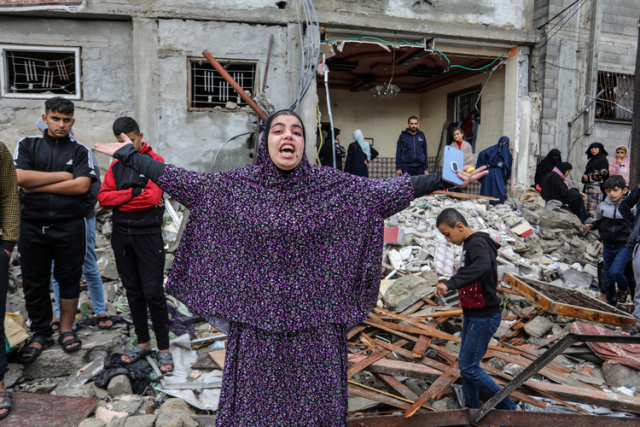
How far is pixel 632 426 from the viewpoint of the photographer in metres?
2.70

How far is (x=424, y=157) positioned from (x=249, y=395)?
7756 mm

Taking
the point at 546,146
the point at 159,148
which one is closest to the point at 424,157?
the point at 546,146

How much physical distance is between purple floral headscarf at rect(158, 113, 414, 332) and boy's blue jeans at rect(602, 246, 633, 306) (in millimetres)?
4762

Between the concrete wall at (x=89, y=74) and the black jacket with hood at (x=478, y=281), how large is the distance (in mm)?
6762

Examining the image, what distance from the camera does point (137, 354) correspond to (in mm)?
3586

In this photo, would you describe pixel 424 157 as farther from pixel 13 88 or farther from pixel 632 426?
pixel 13 88

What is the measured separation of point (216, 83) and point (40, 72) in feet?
9.94

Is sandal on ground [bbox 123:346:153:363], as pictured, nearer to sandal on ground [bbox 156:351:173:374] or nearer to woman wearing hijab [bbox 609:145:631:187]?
sandal on ground [bbox 156:351:173:374]

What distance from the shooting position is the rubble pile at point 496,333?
3385 millimetres

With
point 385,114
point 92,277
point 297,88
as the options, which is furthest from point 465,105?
point 92,277

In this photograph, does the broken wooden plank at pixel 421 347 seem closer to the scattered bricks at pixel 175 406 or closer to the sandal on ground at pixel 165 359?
the scattered bricks at pixel 175 406

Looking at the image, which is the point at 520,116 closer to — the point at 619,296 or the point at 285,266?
the point at 619,296

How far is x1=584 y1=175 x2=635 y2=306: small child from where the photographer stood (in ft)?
17.6

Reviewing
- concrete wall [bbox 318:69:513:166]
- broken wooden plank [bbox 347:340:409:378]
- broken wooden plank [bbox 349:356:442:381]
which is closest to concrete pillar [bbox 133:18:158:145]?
broken wooden plank [bbox 347:340:409:378]
